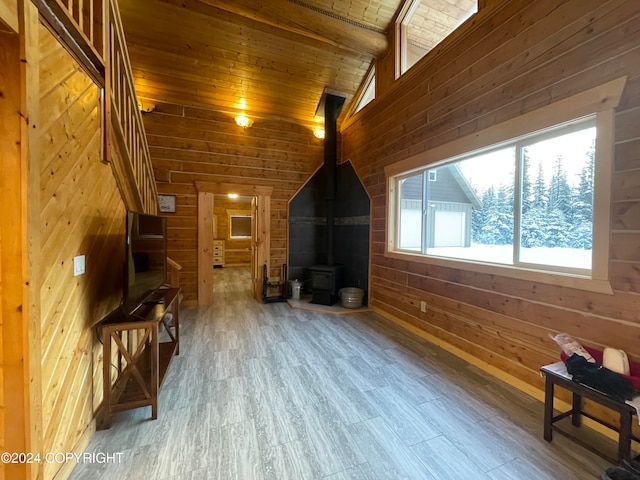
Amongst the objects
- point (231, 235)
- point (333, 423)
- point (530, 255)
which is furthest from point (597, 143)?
point (231, 235)

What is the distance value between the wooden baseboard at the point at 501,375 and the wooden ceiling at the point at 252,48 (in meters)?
4.14

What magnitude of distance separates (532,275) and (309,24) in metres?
A: 4.08

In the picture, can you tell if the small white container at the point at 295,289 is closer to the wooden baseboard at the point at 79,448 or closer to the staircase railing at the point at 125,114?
the staircase railing at the point at 125,114

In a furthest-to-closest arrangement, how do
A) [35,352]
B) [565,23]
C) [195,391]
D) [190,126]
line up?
[190,126] → [195,391] → [565,23] → [35,352]

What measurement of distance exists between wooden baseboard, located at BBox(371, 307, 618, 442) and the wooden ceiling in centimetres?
414

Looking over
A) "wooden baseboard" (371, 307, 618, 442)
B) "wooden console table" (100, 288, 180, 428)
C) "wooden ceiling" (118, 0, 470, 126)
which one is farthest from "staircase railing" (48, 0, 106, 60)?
"wooden baseboard" (371, 307, 618, 442)

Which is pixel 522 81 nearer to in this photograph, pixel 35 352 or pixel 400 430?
pixel 400 430

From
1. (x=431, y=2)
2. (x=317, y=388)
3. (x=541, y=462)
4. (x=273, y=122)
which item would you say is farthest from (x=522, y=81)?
(x=273, y=122)

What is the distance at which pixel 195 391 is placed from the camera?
214 centimetres

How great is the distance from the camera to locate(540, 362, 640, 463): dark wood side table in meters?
1.37

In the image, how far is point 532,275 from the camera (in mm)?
2125

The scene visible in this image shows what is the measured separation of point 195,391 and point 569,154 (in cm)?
344

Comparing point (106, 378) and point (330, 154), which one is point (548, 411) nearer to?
point (106, 378)

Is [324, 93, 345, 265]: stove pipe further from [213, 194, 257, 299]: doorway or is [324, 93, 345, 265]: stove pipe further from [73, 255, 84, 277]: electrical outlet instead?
[213, 194, 257, 299]: doorway
